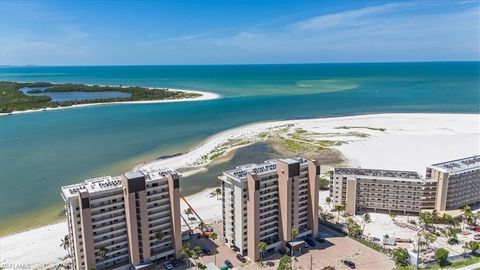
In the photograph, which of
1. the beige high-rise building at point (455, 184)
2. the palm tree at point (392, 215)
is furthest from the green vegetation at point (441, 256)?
the beige high-rise building at point (455, 184)

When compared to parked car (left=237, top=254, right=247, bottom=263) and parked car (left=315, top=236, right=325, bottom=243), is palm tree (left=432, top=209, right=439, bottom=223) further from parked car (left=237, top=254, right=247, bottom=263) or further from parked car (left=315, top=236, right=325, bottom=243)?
parked car (left=237, top=254, right=247, bottom=263)

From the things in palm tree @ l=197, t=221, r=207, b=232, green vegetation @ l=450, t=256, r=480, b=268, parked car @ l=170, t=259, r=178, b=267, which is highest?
palm tree @ l=197, t=221, r=207, b=232

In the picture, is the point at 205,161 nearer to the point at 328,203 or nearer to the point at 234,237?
the point at 328,203

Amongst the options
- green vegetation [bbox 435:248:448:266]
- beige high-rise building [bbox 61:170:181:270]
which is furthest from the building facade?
beige high-rise building [bbox 61:170:181:270]

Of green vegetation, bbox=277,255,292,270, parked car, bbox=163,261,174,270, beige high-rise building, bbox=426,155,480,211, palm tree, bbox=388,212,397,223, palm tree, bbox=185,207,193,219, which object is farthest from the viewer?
palm tree, bbox=185,207,193,219

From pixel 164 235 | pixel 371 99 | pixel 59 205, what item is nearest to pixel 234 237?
pixel 164 235

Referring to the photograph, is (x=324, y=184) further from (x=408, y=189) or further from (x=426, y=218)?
(x=426, y=218)

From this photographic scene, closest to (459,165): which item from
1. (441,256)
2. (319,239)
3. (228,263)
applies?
(441,256)
